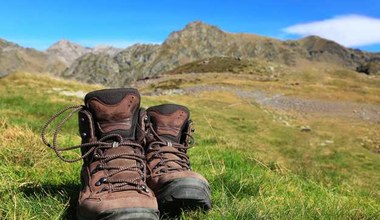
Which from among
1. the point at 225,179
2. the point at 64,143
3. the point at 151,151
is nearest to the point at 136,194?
the point at 151,151

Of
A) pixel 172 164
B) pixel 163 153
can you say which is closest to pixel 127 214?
pixel 172 164

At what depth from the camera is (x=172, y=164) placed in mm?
4543

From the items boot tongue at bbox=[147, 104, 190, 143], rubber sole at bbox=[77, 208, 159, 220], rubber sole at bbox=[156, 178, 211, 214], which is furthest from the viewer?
boot tongue at bbox=[147, 104, 190, 143]

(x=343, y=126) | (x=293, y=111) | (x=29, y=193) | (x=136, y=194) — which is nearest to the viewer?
(x=136, y=194)

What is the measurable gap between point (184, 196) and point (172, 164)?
0.60 metres

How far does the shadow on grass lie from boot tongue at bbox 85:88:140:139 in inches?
27.5

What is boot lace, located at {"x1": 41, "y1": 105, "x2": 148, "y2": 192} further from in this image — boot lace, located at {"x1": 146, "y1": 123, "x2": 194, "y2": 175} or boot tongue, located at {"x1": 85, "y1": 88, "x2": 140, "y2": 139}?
boot lace, located at {"x1": 146, "y1": 123, "x2": 194, "y2": 175}

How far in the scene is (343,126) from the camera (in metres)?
37.5

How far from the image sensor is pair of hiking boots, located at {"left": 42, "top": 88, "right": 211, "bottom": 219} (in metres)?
3.58

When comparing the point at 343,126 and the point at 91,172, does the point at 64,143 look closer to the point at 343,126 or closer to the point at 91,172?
the point at 91,172

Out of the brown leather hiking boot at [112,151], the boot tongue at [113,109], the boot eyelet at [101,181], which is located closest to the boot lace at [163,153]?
the brown leather hiking boot at [112,151]

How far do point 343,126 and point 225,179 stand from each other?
112ft

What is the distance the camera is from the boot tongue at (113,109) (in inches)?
161

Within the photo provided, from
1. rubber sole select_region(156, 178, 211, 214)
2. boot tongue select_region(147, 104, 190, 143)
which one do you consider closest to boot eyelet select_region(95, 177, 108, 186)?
rubber sole select_region(156, 178, 211, 214)
